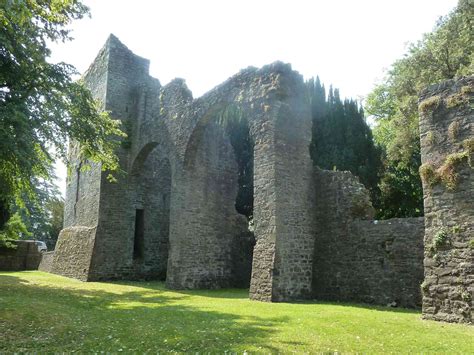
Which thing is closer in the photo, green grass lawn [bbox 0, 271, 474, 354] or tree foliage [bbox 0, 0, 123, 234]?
green grass lawn [bbox 0, 271, 474, 354]

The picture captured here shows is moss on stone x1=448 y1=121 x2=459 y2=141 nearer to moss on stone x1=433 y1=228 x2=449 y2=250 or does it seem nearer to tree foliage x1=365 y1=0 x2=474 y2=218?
moss on stone x1=433 y1=228 x2=449 y2=250

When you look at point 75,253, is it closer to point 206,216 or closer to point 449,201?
point 206,216

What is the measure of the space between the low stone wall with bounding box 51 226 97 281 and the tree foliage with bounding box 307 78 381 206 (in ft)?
37.2

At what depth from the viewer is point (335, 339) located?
6602 millimetres

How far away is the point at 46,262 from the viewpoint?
23.1m

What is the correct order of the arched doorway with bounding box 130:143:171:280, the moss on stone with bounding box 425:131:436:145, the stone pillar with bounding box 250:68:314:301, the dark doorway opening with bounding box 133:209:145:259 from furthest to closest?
the dark doorway opening with bounding box 133:209:145:259 < the arched doorway with bounding box 130:143:171:280 < the stone pillar with bounding box 250:68:314:301 < the moss on stone with bounding box 425:131:436:145

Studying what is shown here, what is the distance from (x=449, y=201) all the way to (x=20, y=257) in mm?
22286

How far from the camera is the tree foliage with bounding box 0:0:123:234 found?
1029 centimetres

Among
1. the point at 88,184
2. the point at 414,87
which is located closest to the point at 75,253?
the point at 88,184

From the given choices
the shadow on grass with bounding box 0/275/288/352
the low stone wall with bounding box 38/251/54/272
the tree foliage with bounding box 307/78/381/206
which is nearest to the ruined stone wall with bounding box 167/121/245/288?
the shadow on grass with bounding box 0/275/288/352

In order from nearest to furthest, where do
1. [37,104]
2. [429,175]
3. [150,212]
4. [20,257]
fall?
1. [429,175]
2. [37,104]
3. [150,212]
4. [20,257]

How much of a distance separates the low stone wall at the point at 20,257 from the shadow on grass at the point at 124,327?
1365 centimetres

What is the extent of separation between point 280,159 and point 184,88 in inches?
241

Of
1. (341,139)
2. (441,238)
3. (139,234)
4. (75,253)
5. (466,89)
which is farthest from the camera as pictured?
(341,139)
